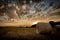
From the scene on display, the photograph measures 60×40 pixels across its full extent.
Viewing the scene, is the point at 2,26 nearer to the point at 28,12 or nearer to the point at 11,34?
the point at 11,34

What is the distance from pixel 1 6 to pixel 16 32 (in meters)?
0.47

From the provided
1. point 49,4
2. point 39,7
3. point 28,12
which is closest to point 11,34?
point 28,12

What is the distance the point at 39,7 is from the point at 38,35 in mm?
463

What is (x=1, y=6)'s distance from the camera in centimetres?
177

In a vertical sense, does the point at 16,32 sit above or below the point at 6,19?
below

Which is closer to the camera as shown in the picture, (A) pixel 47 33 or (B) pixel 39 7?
(A) pixel 47 33

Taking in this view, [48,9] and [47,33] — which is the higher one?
[48,9]

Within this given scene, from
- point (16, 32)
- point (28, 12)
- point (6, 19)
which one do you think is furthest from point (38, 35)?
point (6, 19)

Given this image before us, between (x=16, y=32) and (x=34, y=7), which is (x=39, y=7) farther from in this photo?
(x=16, y=32)

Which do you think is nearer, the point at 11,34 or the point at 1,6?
the point at 11,34

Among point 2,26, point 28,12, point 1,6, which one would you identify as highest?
point 1,6

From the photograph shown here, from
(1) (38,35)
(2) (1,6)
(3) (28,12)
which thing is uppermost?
(2) (1,6)

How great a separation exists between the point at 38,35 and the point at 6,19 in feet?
1.96

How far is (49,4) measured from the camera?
1.80m
